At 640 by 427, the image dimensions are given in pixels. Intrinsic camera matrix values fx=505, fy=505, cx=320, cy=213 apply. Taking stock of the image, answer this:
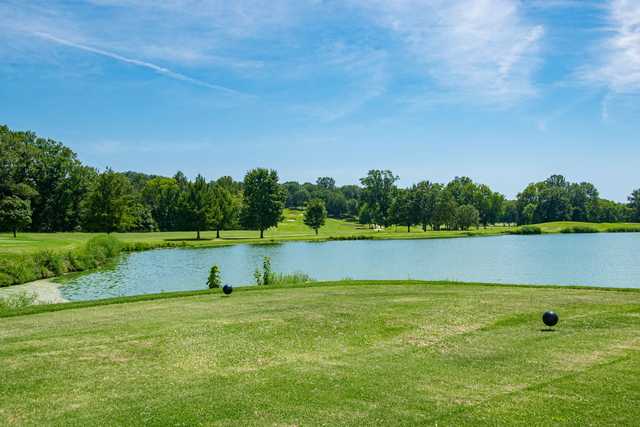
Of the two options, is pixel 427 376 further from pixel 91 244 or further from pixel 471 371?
pixel 91 244

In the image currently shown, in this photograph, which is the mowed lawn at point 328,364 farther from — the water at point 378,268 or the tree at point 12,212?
the tree at point 12,212

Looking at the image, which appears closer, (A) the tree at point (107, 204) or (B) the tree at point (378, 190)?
(A) the tree at point (107, 204)

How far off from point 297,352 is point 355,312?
400 centimetres

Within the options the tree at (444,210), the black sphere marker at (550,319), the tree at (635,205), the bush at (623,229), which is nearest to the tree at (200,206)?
the tree at (444,210)

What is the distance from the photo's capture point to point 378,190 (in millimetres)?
135625

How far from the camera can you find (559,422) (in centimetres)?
686

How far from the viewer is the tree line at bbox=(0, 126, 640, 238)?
237ft

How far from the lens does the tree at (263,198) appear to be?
88.6 meters

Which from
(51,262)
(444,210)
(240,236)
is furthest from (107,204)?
(444,210)

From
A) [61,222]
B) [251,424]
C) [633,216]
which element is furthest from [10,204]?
[633,216]

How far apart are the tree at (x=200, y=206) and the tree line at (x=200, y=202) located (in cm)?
17

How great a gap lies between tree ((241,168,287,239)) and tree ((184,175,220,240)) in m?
6.42

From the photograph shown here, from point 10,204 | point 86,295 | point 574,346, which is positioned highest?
point 10,204

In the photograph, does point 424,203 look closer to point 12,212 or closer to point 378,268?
point 378,268
